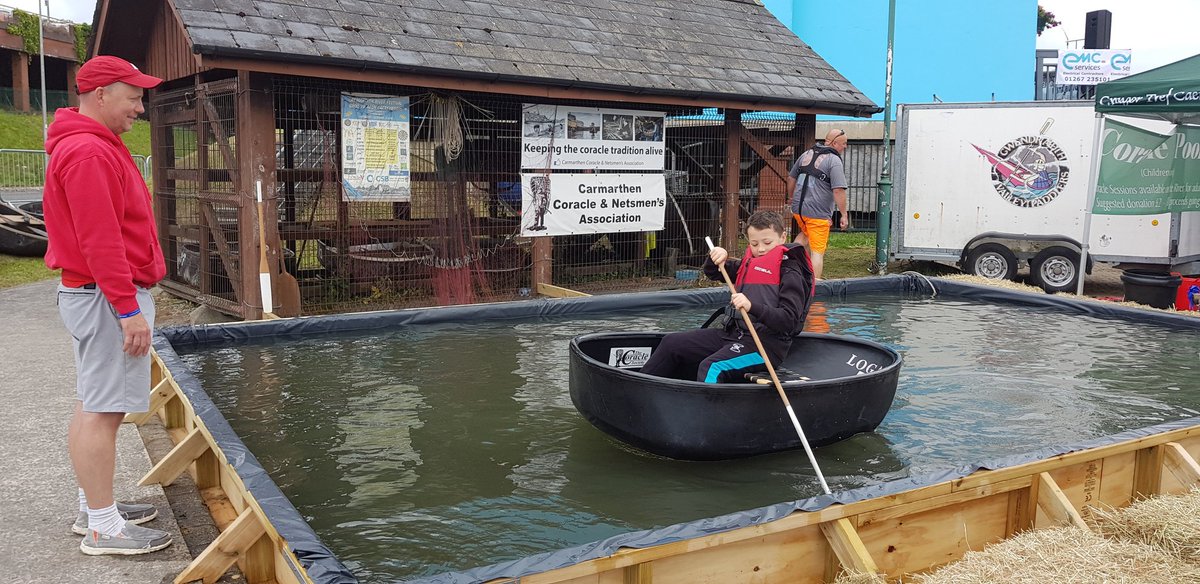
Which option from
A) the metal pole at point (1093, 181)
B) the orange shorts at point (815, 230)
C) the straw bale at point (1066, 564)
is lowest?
the straw bale at point (1066, 564)

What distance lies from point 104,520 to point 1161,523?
4.46 m

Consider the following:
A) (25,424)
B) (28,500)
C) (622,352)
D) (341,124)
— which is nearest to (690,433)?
(622,352)

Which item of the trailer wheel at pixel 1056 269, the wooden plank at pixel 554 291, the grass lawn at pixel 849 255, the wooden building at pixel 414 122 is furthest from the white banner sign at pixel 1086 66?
the wooden plank at pixel 554 291

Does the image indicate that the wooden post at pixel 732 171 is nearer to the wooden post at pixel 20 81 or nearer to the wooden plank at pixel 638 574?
the wooden plank at pixel 638 574

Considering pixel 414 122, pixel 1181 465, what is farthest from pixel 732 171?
pixel 1181 465

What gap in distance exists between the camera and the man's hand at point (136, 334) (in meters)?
3.96

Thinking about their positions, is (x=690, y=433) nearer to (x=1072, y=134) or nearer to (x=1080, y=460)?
(x=1080, y=460)

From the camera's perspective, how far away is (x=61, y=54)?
42.5 m

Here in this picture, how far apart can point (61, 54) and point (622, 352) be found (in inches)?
1776

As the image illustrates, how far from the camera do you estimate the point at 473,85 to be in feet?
33.5

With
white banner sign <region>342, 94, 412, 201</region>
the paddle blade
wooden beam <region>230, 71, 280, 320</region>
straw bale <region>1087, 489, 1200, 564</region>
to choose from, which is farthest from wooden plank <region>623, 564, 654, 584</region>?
white banner sign <region>342, 94, 412, 201</region>

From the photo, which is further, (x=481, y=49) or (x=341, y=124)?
(x=481, y=49)

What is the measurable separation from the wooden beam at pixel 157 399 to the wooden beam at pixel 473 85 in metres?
3.77

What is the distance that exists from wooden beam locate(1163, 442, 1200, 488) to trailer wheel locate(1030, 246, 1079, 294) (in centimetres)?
911
